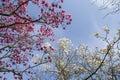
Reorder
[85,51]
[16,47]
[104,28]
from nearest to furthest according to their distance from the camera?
[16,47] < [104,28] < [85,51]

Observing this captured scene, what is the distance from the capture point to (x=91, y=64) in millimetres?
23031

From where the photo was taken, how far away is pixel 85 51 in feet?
80.9

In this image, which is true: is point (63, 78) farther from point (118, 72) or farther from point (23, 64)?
point (23, 64)

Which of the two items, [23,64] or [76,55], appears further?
[76,55]

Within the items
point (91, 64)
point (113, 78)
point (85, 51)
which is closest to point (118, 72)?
point (113, 78)

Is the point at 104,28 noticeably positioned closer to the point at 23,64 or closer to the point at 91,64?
the point at 91,64

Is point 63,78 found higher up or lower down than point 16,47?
lower down

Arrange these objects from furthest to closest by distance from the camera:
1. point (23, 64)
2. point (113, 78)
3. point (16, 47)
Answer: point (113, 78) → point (23, 64) → point (16, 47)

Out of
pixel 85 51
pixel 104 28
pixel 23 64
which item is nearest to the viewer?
pixel 23 64

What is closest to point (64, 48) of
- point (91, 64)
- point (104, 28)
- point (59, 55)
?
point (59, 55)

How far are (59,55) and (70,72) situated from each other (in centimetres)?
177

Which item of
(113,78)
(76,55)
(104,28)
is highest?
(104,28)

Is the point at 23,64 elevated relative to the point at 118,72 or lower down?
elevated

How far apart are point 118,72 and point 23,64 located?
9.59 m
